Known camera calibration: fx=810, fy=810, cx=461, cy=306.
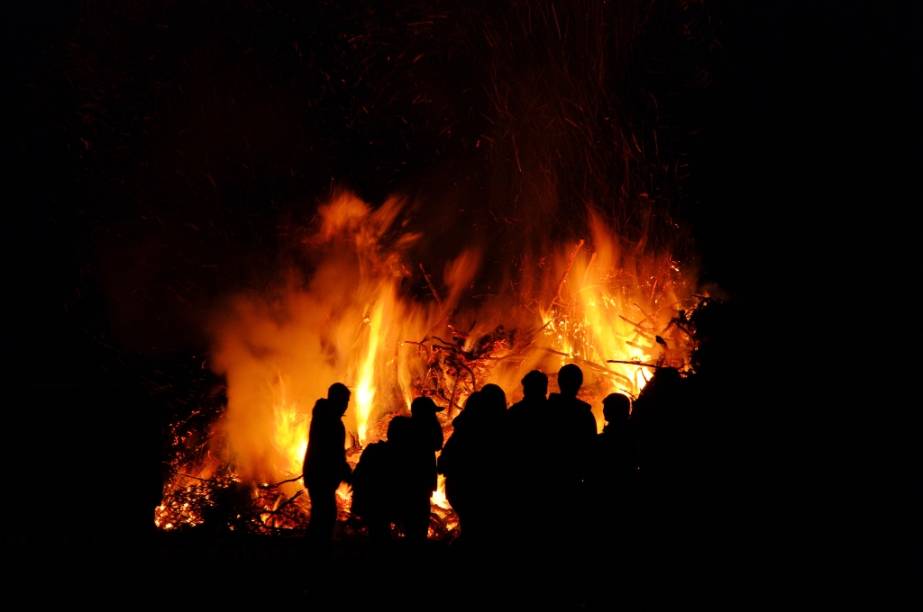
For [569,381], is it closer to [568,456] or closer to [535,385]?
[535,385]

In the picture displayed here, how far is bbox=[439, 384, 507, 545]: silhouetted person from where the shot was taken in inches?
233

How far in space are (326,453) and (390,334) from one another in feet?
12.3

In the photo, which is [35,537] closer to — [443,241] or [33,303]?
[33,303]

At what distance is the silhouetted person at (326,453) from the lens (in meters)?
6.80

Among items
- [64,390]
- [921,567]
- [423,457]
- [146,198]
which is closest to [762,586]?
[921,567]

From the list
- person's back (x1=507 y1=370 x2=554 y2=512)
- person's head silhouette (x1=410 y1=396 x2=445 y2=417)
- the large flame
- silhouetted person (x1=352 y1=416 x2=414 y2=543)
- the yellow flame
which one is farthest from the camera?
the yellow flame

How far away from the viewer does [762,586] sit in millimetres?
6184

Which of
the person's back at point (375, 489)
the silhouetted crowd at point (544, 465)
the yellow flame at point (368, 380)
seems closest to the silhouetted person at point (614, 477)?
the silhouetted crowd at point (544, 465)

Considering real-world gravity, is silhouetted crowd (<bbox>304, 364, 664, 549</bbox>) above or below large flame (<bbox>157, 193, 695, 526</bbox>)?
below

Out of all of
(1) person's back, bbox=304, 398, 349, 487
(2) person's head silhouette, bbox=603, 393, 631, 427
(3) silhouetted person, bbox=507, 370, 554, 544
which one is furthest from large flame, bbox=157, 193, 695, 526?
(3) silhouetted person, bbox=507, 370, 554, 544

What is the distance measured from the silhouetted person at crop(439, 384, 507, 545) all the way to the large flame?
2.90m

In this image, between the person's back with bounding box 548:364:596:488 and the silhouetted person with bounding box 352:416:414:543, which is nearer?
the person's back with bounding box 548:364:596:488

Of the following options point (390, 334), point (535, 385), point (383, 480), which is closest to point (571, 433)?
point (535, 385)

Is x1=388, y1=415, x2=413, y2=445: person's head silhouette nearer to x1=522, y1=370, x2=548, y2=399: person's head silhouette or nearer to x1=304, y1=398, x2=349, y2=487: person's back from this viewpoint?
x1=304, y1=398, x2=349, y2=487: person's back
